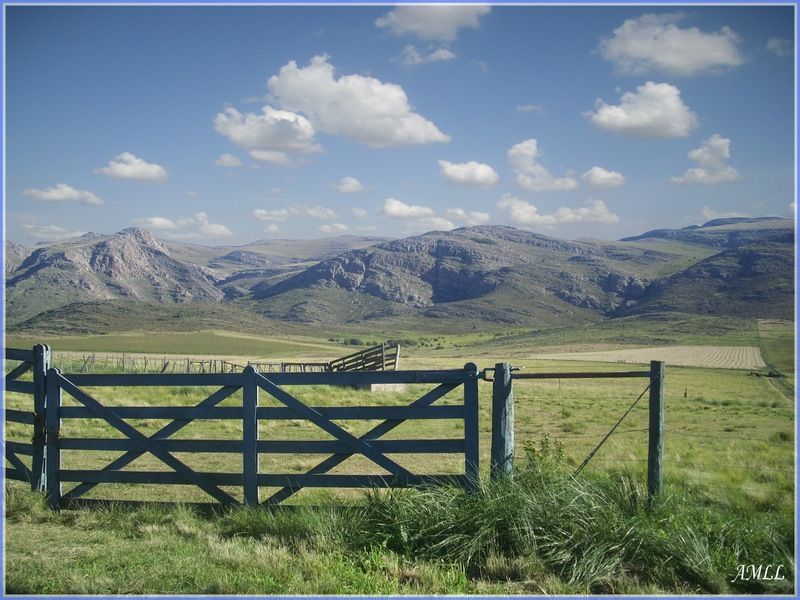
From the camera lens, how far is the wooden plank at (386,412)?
22.9 ft

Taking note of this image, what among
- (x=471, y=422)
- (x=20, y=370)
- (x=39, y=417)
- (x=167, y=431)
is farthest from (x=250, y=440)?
(x=20, y=370)

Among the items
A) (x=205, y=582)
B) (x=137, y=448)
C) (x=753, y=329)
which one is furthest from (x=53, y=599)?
(x=753, y=329)

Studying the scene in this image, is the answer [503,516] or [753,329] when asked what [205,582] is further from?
[753,329]

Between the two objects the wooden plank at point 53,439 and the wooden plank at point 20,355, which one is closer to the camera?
the wooden plank at point 53,439

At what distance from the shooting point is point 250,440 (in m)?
7.25

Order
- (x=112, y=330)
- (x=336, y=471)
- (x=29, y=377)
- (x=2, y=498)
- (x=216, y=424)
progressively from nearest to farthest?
(x=2, y=498) < (x=336, y=471) < (x=216, y=424) < (x=29, y=377) < (x=112, y=330)

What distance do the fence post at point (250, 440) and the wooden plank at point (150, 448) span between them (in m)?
0.22

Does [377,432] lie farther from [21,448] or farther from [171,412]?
[21,448]

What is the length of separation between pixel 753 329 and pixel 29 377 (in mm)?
138070

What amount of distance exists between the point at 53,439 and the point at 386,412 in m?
3.81

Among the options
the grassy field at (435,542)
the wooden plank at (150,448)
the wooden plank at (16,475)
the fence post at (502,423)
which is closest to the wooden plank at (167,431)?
the wooden plank at (150,448)

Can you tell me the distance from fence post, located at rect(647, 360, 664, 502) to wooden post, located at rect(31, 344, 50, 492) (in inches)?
255

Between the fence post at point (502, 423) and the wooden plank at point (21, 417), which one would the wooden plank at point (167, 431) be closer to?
→ the wooden plank at point (21, 417)

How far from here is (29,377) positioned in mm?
26234
